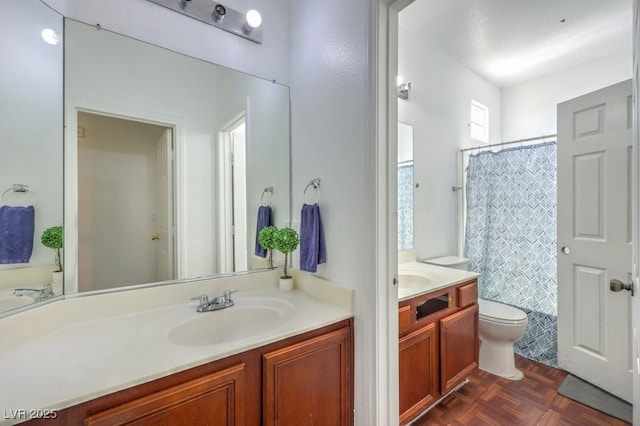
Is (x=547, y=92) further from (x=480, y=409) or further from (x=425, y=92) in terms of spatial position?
(x=480, y=409)

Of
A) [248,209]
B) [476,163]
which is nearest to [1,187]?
[248,209]

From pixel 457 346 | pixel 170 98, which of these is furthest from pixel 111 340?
pixel 457 346

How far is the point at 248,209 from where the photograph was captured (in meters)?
1.67

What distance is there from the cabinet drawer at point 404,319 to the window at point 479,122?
2.26 meters

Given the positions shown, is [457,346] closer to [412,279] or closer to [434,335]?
[434,335]

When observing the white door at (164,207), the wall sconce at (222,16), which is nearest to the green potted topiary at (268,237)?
the white door at (164,207)

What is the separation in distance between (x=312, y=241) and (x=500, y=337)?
5.43ft

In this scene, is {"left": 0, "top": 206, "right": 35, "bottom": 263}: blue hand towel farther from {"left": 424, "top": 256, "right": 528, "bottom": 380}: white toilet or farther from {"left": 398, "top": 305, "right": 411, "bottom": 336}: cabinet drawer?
{"left": 424, "top": 256, "right": 528, "bottom": 380}: white toilet

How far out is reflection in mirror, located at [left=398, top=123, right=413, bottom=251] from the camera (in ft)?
7.40

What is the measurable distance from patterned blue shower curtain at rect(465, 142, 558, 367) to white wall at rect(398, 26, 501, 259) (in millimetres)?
209

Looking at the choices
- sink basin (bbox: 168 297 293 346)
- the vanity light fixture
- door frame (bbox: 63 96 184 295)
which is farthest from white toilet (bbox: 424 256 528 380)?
the vanity light fixture

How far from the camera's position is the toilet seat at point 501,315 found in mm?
1935

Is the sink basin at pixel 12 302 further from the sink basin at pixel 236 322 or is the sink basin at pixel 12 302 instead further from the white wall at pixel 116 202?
the sink basin at pixel 236 322

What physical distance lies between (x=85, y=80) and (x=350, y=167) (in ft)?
3.91
